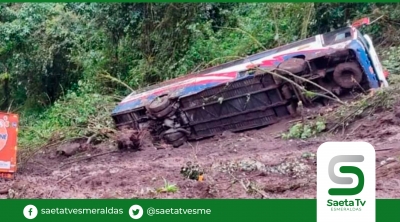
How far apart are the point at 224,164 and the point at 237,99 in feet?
5.67

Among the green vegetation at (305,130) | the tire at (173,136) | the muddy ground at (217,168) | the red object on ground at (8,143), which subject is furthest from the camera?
the tire at (173,136)

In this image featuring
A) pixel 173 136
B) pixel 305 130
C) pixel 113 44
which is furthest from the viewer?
pixel 113 44

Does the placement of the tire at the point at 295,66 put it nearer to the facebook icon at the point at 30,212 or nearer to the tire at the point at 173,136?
the tire at the point at 173,136

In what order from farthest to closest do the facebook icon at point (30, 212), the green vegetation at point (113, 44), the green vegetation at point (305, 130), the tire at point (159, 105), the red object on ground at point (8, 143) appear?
the green vegetation at point (113, 44) < the tire at point (159, 105) < the green vegetation at point (305, 130) < the red object on ground at point (8, 143) < the facebook icon at point (30, 212)

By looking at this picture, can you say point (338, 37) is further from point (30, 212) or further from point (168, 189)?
point (30, 212)

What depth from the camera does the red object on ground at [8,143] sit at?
6414 millimetres

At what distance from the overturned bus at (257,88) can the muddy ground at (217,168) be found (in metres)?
0.21

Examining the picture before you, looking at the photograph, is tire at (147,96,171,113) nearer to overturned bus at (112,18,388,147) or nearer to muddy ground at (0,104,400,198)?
overturned bus at (112,18,388,147)

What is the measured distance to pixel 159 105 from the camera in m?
7.96

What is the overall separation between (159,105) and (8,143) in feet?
6.82

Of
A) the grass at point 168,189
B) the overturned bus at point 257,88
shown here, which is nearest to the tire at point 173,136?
the overturned bus at point 257,88

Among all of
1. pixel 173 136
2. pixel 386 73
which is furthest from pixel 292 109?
pixel 173 136

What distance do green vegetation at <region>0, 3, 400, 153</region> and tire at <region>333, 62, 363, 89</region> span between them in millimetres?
1050

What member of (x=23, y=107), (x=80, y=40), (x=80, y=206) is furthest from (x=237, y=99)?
(x=23, y=107)
